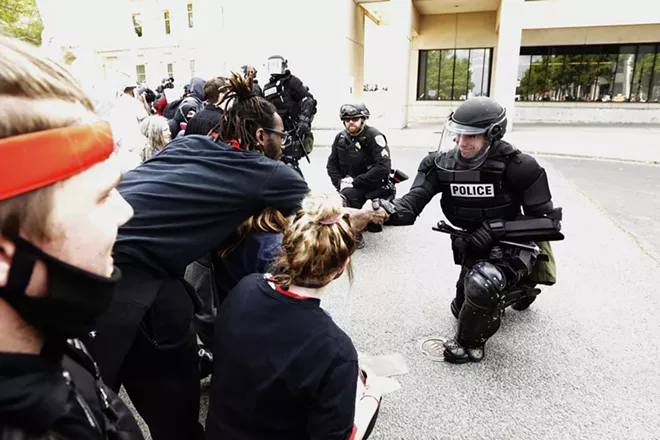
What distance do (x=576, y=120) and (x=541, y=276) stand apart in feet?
68.9

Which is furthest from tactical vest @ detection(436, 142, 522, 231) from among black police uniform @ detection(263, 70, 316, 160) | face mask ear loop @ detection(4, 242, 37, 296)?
black police uniform @ detection(263, 70, 316, 160)

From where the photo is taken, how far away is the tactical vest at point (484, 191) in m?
3.01

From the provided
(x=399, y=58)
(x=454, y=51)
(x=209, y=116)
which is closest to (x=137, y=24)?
A: (x=454, y=51)

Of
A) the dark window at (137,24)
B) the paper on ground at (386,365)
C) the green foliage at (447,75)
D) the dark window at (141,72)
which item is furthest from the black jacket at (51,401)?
the dark window at (137,24)

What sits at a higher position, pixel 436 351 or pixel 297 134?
pixel 297 134

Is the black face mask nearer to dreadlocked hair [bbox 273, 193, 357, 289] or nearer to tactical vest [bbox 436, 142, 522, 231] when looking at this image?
dreadlocked hair [bbox 273, 193, 357, 289]

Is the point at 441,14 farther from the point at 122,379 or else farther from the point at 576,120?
the point at 122,379

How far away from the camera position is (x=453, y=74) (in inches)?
877

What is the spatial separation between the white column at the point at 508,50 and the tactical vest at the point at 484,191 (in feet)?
45.8

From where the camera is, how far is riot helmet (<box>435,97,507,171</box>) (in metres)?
2.94

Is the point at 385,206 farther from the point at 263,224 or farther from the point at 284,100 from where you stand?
the point at 284,100

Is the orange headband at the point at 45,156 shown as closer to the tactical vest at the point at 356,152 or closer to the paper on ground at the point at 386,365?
the paper on ground at the point at 386,365

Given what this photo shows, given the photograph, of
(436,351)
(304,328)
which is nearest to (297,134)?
(436,351)

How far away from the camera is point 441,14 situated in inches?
841
